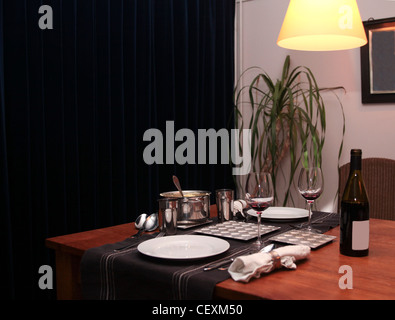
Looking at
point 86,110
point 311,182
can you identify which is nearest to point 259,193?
point 311,182

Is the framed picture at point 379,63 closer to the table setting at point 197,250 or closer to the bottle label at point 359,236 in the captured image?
the table setting at point 197,250

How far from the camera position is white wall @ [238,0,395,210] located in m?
2.95

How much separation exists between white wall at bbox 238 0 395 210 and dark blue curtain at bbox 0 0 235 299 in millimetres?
541

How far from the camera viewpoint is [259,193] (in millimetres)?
1261

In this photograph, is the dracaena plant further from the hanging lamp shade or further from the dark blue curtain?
the hanging lamp shade

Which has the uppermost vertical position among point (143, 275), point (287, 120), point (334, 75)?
point (334, 75)

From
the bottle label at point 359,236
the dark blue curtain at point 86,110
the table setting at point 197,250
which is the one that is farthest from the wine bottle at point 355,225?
the dark blue curtain at point 86,110

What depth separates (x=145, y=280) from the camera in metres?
1.08

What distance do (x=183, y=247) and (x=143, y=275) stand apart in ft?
0.63

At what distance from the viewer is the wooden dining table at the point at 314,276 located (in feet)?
2.97

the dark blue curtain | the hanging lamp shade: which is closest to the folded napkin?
the hanging lamp shade

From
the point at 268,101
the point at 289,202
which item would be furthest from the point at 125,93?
the point at 289,202

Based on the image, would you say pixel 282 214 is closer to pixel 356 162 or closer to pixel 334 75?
pixel 356 162

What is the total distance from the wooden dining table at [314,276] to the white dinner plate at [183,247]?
17 centimetres
